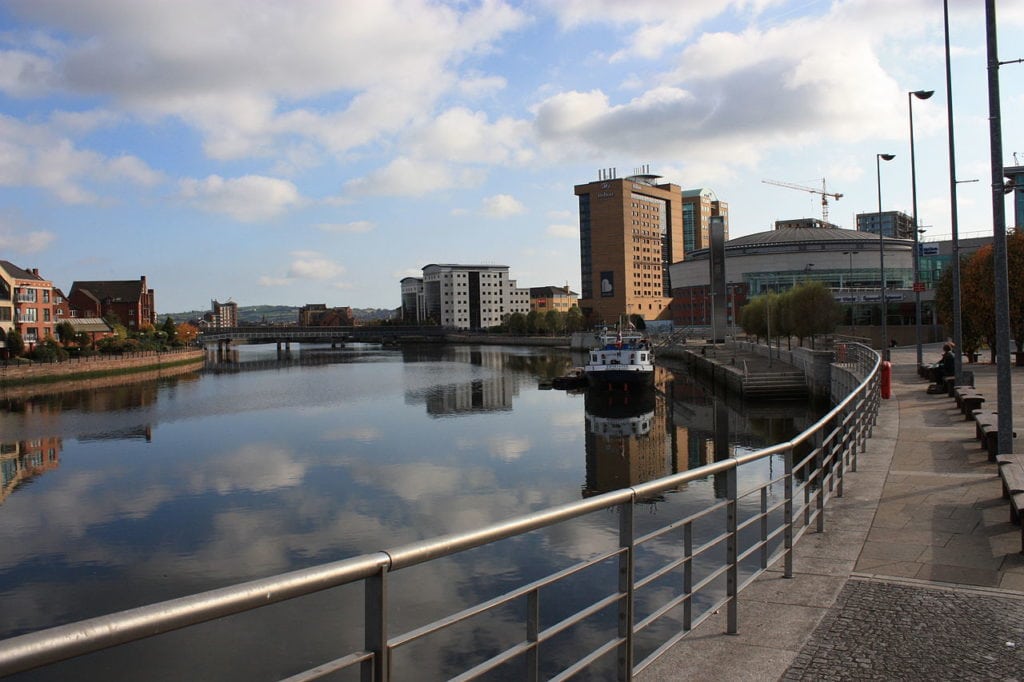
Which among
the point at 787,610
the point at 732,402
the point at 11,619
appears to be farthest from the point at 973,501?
the point at 732,402

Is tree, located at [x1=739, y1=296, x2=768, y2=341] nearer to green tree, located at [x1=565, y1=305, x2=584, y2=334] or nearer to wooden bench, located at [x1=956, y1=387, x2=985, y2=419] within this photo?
wooden bench, located at [x1=956, y1=387, x2=985, y2=419]

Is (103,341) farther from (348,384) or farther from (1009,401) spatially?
(1009,401)

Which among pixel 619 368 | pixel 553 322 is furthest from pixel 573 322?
pixel 619 368

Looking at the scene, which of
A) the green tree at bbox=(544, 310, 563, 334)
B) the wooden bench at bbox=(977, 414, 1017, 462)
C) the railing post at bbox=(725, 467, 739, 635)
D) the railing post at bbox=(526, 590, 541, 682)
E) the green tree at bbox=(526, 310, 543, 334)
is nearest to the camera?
the railing post at bbox=(526, 590, 541, 682)

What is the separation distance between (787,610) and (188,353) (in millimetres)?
108751

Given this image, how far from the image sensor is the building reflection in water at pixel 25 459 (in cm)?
2719

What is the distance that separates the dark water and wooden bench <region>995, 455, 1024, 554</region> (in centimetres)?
579

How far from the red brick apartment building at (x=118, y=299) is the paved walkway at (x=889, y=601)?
13355 cm

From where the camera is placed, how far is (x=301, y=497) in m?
23.1

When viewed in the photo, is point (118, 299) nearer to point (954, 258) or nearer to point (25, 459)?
point (25, 459)

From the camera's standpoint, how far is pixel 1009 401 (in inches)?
507

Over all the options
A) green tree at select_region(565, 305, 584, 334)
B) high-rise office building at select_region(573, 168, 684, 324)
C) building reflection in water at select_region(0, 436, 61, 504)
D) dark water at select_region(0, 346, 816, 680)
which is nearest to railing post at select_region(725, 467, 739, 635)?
dark water at select_region(0, 346, 816, 680)

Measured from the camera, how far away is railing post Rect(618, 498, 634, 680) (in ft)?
14.8

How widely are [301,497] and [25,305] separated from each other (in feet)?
241
